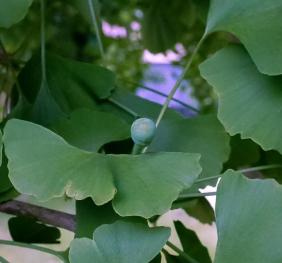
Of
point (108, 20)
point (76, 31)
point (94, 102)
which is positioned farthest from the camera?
point (76, 31)

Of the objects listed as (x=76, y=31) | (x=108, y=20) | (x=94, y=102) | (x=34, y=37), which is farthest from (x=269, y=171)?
(x=76, y=31)

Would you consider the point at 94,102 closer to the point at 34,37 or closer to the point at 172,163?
the point at 172,163

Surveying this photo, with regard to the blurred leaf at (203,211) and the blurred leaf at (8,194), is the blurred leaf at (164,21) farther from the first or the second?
the blurred leaf at (8,194)

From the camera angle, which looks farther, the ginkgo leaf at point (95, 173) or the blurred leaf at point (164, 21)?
the blurred leaf at point (164, 21)

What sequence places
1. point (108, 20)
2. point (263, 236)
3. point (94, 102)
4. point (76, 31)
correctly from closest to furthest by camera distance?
point (263, 236), point (94, 102), point (108, 20), point (76, 31)

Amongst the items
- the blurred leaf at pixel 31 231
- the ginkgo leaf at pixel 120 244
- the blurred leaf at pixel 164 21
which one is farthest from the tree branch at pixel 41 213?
the blurred leaf at pixel 164 21

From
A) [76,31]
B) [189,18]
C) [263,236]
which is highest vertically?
[263,236]

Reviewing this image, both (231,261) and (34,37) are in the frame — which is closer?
(231,261)
